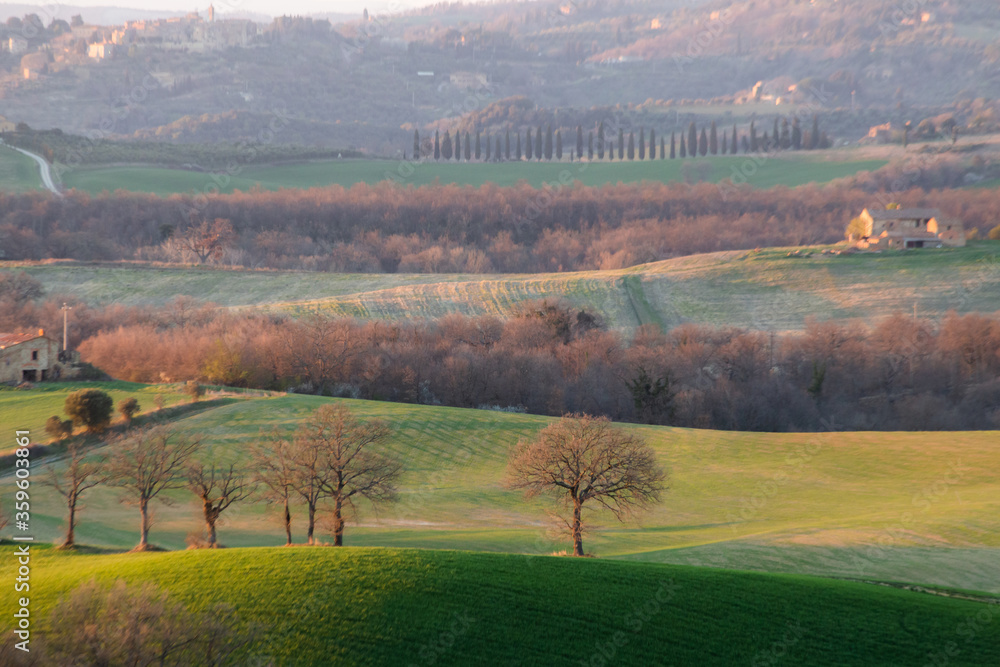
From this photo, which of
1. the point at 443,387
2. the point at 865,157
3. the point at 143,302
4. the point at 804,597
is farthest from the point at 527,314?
the point at 865,157

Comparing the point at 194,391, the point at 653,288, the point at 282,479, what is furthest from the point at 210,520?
the point at 653,288

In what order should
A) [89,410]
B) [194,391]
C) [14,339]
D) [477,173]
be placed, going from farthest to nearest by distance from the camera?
[477,173]
[14,339]
[194,391]
[89,410]

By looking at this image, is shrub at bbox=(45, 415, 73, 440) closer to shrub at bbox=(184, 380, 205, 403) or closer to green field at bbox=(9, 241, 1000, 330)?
shrub at bbox=(184, 380, 205, 403)

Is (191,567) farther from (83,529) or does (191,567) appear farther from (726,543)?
(726,543)

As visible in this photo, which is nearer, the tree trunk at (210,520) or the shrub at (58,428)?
the tree trunk at (210,520)

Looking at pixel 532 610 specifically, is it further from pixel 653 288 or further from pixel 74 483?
pixel 653 288

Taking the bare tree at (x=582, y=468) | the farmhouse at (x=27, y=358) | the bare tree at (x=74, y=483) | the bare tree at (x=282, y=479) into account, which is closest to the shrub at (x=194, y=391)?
the farmhouse at (x=27, y=358)

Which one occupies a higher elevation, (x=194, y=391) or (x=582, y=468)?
(x=194, y=391)

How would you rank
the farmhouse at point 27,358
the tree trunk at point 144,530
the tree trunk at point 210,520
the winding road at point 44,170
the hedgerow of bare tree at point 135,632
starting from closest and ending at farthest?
the hedgerow of bare tree at point 135,632 < the tree trunk at point 144,530 < the tree trunk at point 210,520 < the farmhouse at point 27,358 < the winding road at point 44,170

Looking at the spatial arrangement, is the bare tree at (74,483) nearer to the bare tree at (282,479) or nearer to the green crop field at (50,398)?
the bare tree at (282,479)
